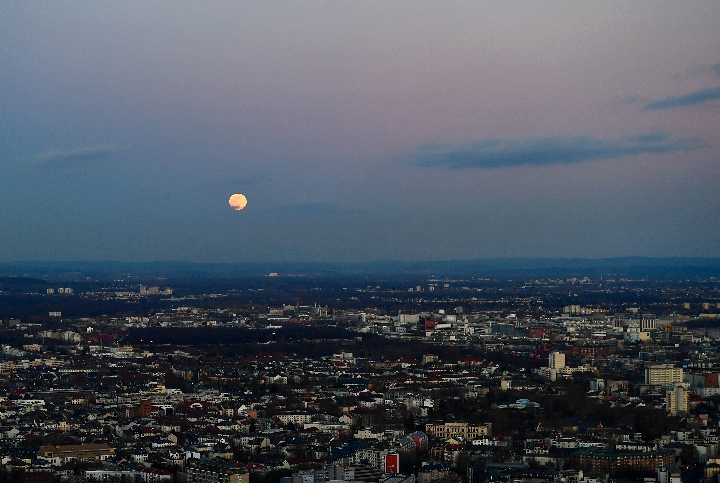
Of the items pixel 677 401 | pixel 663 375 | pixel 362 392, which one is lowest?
pixel 362 392

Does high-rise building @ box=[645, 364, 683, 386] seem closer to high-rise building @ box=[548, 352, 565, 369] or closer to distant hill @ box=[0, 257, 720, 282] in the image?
high-rise building @ box=[548, 352, 565, 369]

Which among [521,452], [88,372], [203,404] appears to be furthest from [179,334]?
[521,452]

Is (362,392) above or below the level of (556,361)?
below

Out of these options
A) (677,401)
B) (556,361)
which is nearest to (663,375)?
(556,361)

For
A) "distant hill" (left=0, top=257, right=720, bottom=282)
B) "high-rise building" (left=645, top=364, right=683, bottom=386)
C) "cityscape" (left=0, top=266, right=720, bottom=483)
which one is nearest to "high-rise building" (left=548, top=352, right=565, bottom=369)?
"cityscape" (left=0, top=266, right=720, bottom=483)

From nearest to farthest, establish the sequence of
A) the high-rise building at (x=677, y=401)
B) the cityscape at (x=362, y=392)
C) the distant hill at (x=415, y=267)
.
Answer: the cityscape at (x=362, y=392)
the high-rise building at (x=677, y=401)
the distant hill at (x=415, y=267)

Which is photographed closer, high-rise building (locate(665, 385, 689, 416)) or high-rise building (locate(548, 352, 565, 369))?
high-rise building (locate(665, 385, 689, 416))

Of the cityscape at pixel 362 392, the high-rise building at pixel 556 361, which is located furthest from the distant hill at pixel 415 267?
the high-rise building at pixel 556 361

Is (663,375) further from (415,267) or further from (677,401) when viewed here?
(415,267)

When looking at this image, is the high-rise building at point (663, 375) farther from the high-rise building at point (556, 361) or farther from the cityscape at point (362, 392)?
the high-rise building at point (556, 361)

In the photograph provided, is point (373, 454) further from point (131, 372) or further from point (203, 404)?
point (131, 372)

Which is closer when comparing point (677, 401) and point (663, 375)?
point (677, 401)
